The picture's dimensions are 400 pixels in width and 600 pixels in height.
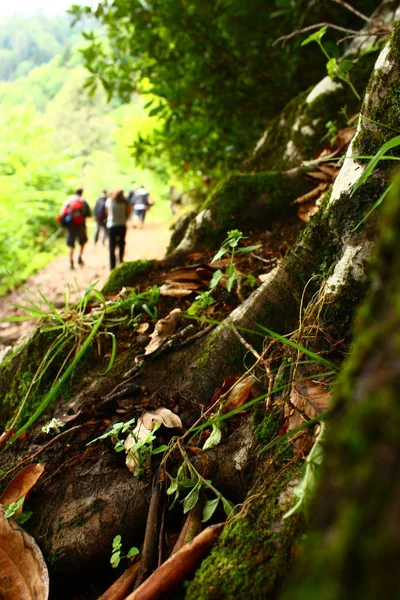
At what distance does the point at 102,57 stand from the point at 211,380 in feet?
14.8

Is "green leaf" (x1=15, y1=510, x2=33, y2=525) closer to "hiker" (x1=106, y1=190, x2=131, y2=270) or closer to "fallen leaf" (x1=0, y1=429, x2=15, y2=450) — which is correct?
"fallen leaf" (x1=0, y1=429, x2=15, y2=450)

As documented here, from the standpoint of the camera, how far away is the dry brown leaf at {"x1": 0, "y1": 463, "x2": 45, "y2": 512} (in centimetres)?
161

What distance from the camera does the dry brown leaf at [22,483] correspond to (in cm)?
161

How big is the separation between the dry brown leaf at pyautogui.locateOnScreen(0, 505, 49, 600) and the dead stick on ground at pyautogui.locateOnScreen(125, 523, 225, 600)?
0.43 m

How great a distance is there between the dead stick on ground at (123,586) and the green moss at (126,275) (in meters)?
1.68

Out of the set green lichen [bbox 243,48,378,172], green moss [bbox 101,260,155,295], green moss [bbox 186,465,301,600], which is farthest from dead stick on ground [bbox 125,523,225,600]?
green lichen [bbox 243,48,378,172]

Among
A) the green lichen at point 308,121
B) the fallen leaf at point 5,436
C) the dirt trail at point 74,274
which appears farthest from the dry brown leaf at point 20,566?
the dirt trail at point 74,274

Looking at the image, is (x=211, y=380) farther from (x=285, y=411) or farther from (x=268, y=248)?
(x=268, y=248)

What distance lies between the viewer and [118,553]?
1.36 m

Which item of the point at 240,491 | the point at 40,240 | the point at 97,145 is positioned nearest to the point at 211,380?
the point at 240,491

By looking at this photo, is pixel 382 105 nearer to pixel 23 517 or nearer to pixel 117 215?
pixel 23 517

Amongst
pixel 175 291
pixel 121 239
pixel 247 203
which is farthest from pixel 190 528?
pixel 121 239

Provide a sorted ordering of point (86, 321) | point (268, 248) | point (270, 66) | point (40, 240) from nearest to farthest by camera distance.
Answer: point (86, 321)
point (268, 248)
point (270, 66)
point (40, 240)

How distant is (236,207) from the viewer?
2766mm
